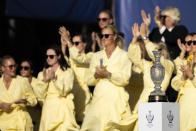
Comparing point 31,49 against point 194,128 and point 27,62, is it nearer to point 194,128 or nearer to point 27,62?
point 27,62

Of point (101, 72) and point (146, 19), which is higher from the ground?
point (146, 19)

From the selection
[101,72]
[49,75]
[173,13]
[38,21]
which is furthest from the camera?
[38,21]

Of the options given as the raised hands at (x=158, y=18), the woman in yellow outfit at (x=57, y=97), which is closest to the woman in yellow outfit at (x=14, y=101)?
the woman in yellow outfit at (x=57, y=97)

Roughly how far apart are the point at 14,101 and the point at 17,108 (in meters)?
0.17

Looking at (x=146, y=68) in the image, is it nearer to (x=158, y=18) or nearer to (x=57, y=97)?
(x=158, y=18)

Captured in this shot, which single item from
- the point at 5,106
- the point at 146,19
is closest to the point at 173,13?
the point at 146,19

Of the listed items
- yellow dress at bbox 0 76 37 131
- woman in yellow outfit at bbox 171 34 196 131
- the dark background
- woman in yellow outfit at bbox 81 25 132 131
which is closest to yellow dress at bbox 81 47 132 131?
woman in yellow outfit at bbox 81 25 132 131

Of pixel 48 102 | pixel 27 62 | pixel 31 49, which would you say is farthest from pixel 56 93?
pixel 31 49

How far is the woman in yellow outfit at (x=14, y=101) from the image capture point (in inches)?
744

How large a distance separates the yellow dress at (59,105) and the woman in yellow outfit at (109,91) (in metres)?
0.56

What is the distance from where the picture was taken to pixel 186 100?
17453mm

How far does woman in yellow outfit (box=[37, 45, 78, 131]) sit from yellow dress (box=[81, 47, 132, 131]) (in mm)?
612

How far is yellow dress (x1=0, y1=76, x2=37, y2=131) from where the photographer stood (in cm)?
1892

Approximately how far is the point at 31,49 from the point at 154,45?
10088 mm
